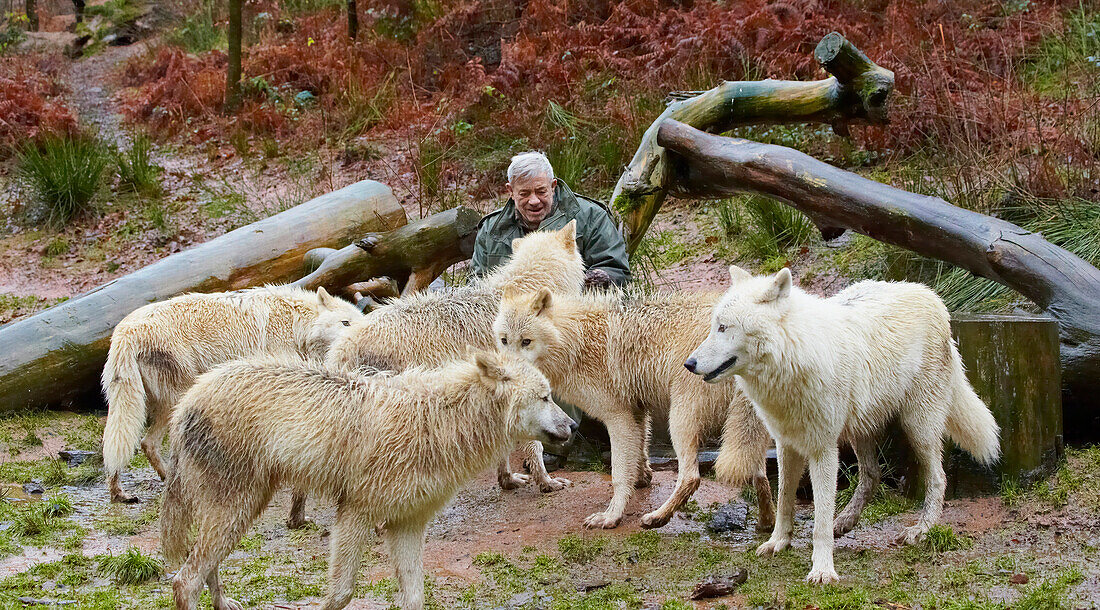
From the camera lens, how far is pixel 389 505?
4391 mm

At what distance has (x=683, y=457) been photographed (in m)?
5.69

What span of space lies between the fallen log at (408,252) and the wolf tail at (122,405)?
2.32m

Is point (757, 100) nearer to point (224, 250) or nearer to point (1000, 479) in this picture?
point (1000, 479)

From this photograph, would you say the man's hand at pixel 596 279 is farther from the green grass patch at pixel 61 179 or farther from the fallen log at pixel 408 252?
the green grass patch at pixel 61 179

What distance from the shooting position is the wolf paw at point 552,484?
6.74 m

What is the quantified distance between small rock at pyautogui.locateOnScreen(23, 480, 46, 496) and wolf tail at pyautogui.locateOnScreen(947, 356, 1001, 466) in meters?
6.23

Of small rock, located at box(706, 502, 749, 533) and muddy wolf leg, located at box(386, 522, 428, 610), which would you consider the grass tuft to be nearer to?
muddy wolf leg, located at box(386, 522, 428, 610)

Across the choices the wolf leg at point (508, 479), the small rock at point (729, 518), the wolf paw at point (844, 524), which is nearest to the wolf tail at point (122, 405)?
the wolf leg at point (508, 479)

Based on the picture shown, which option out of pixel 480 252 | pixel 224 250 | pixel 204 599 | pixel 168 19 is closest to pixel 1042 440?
pixel 480 252

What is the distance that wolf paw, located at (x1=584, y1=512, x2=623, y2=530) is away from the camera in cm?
584

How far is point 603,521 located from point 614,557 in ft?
1.53

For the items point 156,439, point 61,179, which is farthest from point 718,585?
point 61,179

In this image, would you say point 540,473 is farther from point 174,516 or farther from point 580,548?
point 174,516

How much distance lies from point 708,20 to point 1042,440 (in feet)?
29.6
